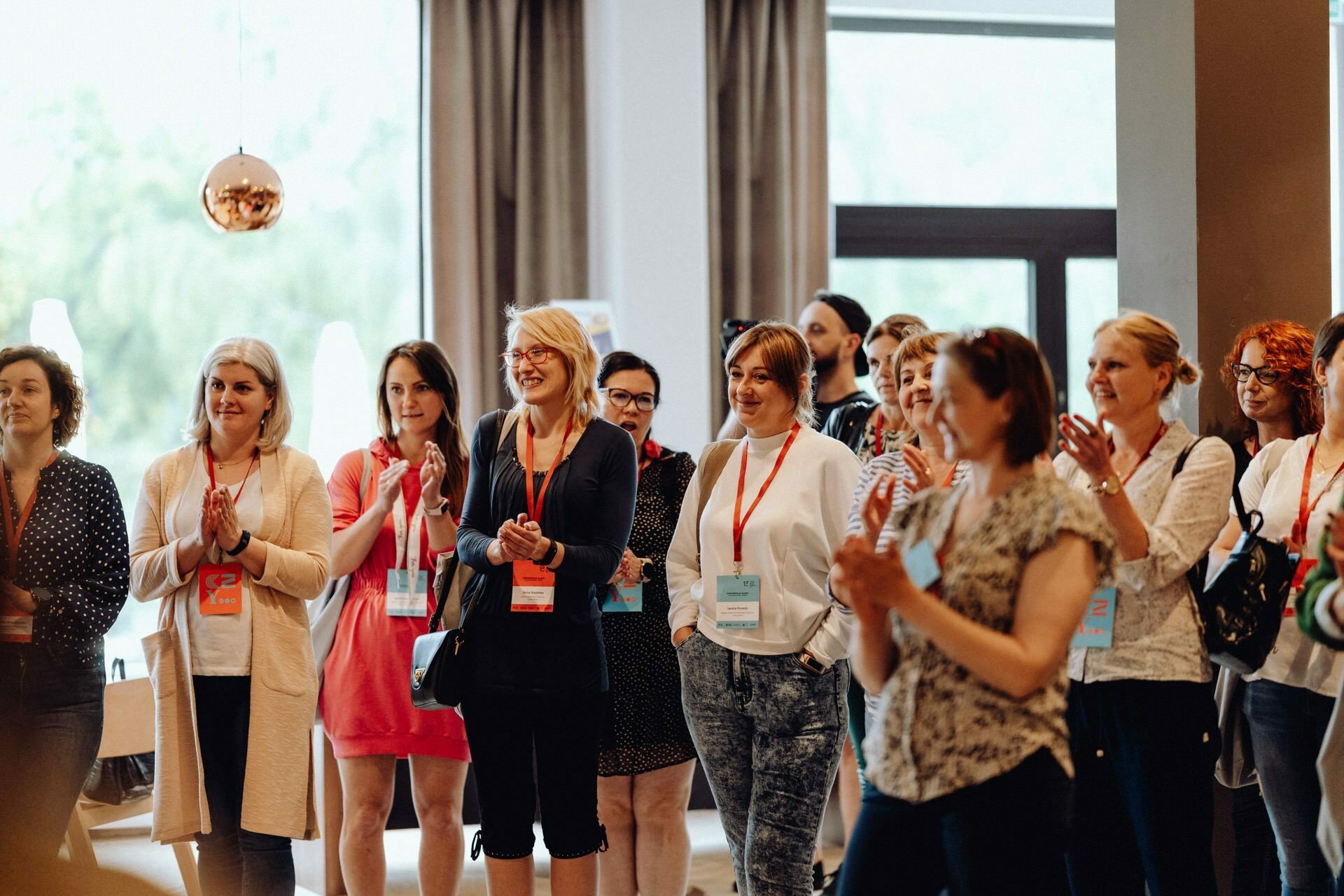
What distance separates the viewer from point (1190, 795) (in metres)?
2.55

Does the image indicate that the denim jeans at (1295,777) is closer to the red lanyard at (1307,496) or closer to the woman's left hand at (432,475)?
the red lanyard at (1307,496)

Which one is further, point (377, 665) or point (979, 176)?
point (979, 176)

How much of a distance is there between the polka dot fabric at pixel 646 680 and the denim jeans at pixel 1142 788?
1.11 meters

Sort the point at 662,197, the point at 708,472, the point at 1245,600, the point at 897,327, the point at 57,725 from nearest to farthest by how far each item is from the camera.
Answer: the point at 1245,600
the point at 57,725
the point at 708,472
the point at 897,327
the point at 662,197

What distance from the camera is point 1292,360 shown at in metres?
3.19

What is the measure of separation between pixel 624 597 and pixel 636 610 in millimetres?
50

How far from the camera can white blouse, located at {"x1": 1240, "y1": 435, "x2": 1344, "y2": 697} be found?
9.09 ft

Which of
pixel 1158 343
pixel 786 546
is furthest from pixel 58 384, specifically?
pixel 1158 343

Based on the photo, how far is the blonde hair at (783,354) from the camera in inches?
122

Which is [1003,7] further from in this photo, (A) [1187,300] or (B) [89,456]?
(B) [89,456]

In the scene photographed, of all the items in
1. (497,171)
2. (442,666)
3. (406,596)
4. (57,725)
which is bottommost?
(57,725)

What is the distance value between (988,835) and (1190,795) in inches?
32.8

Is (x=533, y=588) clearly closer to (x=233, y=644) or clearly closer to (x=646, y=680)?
(x=646, y=680)

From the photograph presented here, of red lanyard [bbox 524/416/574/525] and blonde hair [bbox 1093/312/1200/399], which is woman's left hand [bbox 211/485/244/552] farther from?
blonde hair [bbox 1093/312/1200/399]
